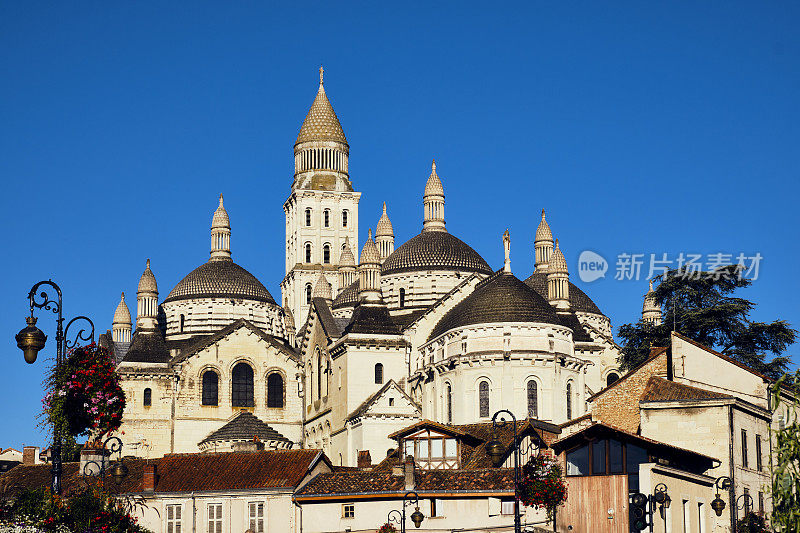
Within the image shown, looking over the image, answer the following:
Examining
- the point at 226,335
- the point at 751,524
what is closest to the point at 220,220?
→ the point at 226,335

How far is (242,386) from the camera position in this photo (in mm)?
96938

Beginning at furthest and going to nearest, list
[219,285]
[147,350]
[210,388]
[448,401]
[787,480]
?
[219,285] < [147,350] < [210,388] < [448,401] < [787,480]

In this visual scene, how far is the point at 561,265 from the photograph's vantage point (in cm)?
9469

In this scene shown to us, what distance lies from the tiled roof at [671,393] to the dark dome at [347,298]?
4613cm

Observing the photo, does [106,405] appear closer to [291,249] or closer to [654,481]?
[654,481]

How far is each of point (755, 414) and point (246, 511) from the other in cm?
2201

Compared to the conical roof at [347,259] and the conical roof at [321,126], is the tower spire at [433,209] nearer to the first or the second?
the conical roof at [347,259]

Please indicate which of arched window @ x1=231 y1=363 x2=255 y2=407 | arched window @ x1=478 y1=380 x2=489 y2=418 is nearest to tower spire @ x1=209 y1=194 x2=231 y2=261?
arched window @ x1=231 y1=363 x2=255 y2=407

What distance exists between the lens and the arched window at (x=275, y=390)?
97.3 meters

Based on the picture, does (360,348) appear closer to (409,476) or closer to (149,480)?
(149,480)

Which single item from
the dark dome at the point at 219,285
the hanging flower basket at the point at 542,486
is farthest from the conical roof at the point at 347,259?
the hanging flower basket at the point at 542,486

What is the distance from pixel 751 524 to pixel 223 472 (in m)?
24.6

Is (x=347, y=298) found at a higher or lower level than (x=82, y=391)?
higher

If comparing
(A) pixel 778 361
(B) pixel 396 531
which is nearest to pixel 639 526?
(B) pixel 396 531
